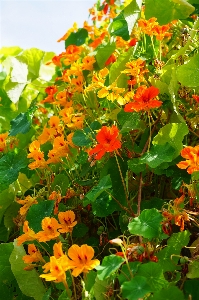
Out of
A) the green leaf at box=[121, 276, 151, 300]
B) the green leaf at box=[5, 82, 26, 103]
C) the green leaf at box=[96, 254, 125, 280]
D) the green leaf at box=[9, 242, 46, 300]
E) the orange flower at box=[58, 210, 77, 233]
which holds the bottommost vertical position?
the green leaf at box=[9, 242, 46, 300]

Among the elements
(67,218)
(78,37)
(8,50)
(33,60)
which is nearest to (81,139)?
(67,218)

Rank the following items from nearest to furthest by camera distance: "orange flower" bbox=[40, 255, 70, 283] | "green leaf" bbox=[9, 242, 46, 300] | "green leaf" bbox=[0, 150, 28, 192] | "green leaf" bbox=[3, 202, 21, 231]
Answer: "orange flower" bbox=[40, 255, 70, 283] → "green leaf" bbox=[9, 242, 46, 300] → "green leaf" bbox=[0, 150, 28, 192] → "green leaf" bbox=[3, 202, 21, 231]

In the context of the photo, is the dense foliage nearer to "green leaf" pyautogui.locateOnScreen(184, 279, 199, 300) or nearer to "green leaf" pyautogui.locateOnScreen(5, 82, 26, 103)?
"green leaf" pyautogui.locateOnScreen(184, 279, 199, 300)

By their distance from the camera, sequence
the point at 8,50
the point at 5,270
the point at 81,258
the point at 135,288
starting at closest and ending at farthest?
the point at 135,288 → the point at 81,258 → the point at 5,270 → the point at 8,50

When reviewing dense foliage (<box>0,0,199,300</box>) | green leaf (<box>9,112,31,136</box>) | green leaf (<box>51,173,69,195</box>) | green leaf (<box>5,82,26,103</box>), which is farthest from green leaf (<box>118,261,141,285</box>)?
green leaf (<box>5,82,26,103</box>)

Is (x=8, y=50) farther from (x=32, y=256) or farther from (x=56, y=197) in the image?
(x=32, y=256)

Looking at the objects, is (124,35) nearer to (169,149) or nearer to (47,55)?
(169,149)
